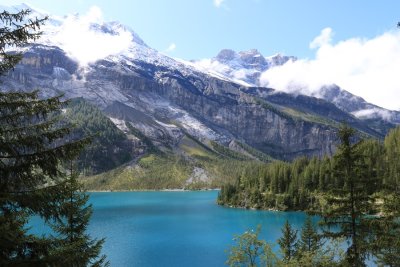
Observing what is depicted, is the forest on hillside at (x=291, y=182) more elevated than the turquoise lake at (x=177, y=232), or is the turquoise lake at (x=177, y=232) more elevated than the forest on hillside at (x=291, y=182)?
the forest on hillside at (x=291, y=182)

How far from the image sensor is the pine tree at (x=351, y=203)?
20875mm

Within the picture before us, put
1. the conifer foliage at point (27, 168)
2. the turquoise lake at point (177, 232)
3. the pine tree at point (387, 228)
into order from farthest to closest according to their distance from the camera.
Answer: the turquoise lake at point (177, 232)
the pine tree at point (387, 228)
the conifer foliage at point (27, 168)

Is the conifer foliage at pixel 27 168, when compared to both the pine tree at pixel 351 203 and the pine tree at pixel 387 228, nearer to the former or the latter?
the pine tree at pixel 351 203

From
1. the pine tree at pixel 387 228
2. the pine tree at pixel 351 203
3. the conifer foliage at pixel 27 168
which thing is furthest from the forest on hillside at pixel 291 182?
the conifer foliage at pixel 27 168

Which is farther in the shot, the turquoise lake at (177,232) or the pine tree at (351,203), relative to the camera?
the turquoise lake at (177,232)

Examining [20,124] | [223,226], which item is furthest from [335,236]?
[223,226]

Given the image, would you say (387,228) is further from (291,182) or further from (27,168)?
(291,182)

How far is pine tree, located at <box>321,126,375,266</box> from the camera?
20875 mm

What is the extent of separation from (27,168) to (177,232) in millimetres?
105978

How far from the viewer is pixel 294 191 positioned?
6432 inches

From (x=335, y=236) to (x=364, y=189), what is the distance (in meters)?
3.16

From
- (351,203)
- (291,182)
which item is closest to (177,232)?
(291,182)

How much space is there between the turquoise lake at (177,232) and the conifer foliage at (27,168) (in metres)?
65.0

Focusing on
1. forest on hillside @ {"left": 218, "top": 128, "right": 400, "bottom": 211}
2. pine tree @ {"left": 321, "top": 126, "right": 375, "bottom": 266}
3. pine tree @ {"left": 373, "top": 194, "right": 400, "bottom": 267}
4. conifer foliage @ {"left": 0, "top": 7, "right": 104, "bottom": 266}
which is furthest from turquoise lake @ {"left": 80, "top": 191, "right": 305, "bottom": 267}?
conifer foliage @ {"left": 0, "top": 7, "right": 104, "bottom": 266}
